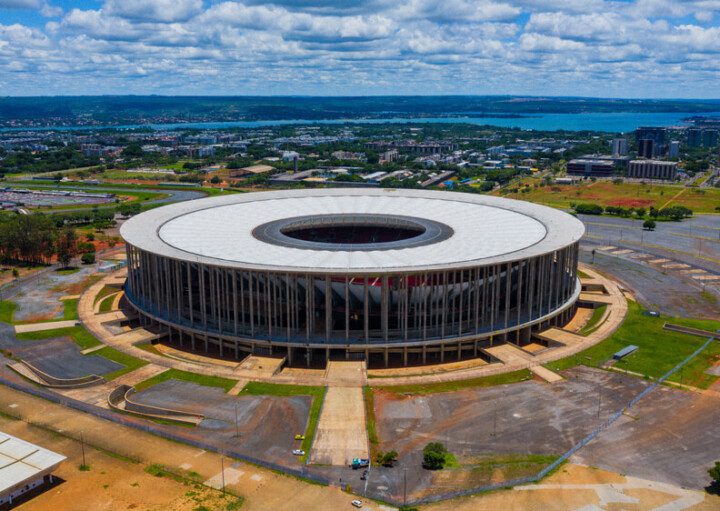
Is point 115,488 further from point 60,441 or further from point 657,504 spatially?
point 657,504

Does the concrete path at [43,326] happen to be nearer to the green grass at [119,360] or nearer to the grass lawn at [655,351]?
the green grass at [119,360]

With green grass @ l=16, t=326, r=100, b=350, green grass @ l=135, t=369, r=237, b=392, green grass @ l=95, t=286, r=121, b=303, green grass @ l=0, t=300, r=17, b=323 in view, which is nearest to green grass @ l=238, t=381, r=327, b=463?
green grass @ l=135, t=369, r=237, b=392

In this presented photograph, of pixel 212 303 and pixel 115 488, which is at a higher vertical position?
pixel 212 303

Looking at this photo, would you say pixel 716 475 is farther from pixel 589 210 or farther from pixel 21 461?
pixel 589 210

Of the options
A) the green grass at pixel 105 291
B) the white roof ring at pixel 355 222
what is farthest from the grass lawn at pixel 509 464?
the green grass at pixel 105 291

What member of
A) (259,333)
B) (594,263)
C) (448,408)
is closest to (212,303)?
(259,333)

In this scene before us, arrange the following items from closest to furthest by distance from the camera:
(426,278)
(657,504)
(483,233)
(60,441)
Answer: (657,504) < (60,441) < (426,278) < (483,233)

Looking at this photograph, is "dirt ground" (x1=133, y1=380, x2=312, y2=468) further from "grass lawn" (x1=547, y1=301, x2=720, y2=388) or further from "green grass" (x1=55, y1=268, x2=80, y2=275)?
"green grass" (x1=55, y1=268, x2=80, y2=275)
